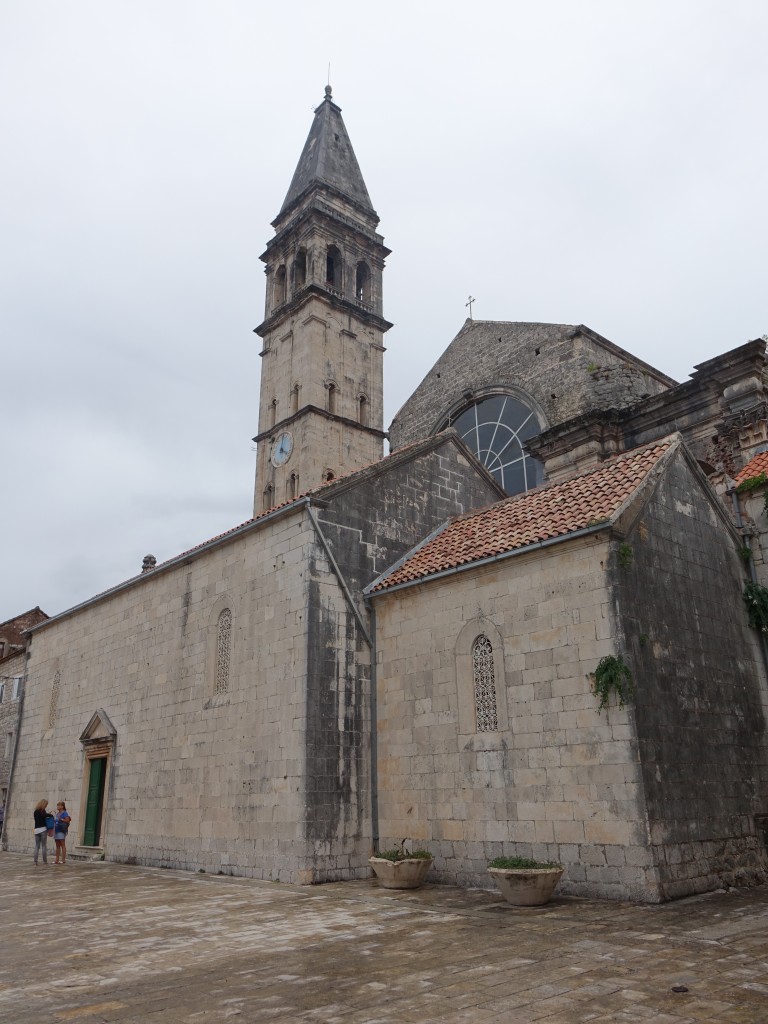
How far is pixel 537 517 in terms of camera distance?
13109mm

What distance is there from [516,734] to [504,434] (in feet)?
53.2

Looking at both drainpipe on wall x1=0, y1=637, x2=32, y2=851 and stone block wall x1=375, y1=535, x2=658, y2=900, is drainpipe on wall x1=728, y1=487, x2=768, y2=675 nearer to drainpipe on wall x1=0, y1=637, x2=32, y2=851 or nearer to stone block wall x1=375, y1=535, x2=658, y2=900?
stone block wall x1=375, y1=535, x2=658, y2=900

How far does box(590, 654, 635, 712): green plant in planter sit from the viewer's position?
33.6ft

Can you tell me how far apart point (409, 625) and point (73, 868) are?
1003 cm

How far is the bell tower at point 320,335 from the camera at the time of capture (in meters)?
33.7

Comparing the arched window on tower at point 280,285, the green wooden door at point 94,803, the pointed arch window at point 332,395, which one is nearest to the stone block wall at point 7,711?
the green wooden door at point 94,803

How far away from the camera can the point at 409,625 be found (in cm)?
1390

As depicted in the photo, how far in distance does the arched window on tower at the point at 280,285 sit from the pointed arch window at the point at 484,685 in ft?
95.5

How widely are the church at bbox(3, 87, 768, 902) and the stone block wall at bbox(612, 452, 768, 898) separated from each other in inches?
1.7

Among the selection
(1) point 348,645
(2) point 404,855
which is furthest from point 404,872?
(1) point 348,645

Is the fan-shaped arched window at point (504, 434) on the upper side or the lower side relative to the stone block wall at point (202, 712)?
upper

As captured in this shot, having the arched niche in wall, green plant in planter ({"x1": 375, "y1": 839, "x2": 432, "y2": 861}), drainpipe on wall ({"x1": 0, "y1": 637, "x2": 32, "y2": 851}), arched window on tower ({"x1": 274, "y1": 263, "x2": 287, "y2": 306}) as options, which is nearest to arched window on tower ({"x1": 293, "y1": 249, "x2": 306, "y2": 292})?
arched window on tower ({"x1": 274, "y1": 263, "x2": 287, "y2": 306})

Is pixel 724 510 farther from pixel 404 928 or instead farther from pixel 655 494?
pixel 404 928

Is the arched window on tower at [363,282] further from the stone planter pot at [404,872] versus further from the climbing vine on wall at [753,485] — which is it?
the stone planter pot at [404,872]
